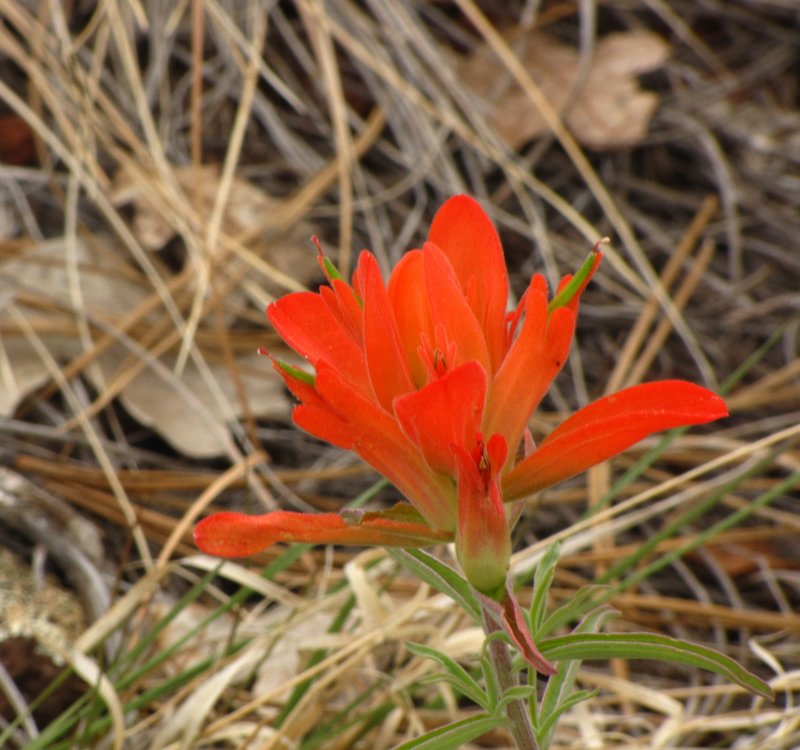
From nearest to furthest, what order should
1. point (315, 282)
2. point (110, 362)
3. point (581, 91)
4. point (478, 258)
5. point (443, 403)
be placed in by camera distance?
point (443, 403) → point (478, 258) → point (110, 362) → point (315, 282) → point (581, 91)

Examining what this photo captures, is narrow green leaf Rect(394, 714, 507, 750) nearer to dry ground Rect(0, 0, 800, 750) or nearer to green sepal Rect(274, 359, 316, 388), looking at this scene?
green sepal Rect(274, 359, 316, 388)

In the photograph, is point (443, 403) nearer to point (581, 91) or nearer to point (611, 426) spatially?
point (611, 426)

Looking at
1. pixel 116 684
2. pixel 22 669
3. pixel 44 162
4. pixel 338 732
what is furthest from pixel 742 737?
pixel 44 162

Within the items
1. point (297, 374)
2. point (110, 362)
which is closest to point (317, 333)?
point (297, 374)

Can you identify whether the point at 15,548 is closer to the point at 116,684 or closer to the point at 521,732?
the point at 116,684

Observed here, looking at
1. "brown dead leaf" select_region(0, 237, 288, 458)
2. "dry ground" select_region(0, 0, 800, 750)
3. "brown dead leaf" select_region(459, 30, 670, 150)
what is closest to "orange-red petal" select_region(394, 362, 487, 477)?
"dry ground" select_region(0, 0, 800, 750)

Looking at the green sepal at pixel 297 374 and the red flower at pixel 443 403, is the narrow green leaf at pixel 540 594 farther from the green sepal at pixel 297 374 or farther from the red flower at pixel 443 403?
the green sepal at pixel 297 374
